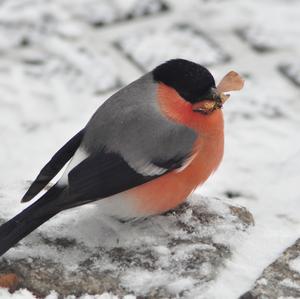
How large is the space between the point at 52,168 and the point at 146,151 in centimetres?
35

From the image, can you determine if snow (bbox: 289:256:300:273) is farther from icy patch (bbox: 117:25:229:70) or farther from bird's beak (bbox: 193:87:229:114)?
icy patch (bbox: 117:25:229:70)

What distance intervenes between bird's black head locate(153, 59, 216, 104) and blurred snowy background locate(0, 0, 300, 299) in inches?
23.7

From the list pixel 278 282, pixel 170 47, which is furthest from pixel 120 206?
pixel 170 47

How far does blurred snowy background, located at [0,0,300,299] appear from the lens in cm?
367

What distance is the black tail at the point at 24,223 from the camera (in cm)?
251

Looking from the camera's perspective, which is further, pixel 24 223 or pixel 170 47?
pixel 170 47

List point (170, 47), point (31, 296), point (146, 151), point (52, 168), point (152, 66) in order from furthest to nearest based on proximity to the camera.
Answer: point (170, 47), point (152, 66), point (52, 168), point (146, 151), point (31, 296)

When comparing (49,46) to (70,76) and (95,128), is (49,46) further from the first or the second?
(95,128)

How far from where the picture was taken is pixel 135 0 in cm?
496

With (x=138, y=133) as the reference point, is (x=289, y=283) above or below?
below

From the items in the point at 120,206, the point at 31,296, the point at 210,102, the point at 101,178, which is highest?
the point at 210,102

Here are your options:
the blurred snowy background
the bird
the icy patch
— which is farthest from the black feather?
the icy patch

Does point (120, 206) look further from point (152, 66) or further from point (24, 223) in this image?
point (152, 66)

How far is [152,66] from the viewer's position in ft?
14.7
